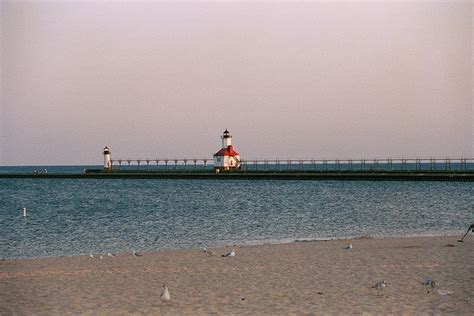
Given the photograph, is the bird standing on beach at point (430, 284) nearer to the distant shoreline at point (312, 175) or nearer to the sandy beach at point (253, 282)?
the sandy beach at point (253, 282)

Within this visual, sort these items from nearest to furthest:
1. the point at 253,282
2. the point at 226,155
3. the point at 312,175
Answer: the point at 253,282 → the point at 312,175 → the point at 226,155

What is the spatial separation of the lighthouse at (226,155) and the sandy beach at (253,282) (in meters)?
66.5

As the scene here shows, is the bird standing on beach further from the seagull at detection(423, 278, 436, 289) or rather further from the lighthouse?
the lighthouse

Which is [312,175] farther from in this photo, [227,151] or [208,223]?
[208,223]

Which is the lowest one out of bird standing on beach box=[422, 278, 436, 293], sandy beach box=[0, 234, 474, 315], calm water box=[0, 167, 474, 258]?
calm water box=[0, 167, 474, 258]

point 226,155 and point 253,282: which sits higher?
point 226,155

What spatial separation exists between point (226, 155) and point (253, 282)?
7229cm

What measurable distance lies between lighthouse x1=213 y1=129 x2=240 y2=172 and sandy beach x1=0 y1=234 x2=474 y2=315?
66.5 m

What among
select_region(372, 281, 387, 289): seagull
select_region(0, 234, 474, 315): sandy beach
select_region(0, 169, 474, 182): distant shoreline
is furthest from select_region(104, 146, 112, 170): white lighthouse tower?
select_region(372, 281, 387, 289): seagull

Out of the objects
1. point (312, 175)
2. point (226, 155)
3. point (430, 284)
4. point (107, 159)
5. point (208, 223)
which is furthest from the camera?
point (107, 159)

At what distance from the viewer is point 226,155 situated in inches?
3332

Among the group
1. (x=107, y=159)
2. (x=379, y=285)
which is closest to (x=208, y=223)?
(x=379, y=285)

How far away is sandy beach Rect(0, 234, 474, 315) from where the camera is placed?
1002cm

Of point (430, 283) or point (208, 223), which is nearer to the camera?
point (430, 283)
